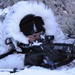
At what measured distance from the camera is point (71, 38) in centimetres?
348

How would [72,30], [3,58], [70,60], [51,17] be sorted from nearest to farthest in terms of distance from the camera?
[70,60], [3,58], [51,17], [72,30]

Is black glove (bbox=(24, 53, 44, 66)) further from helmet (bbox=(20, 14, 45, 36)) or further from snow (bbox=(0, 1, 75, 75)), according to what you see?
helmet (bbox=(20, 14, 45, 36))

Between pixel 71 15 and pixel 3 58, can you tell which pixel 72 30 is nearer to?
pixel 71 15

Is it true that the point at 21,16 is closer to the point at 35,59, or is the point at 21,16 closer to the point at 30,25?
the point at 30,25

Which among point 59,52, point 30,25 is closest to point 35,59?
point 59,52

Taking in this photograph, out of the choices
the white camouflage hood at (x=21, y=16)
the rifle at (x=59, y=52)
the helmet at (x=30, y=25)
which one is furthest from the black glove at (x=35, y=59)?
the helmet at (x=30, y=25)

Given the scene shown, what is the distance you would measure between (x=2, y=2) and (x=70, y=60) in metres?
4.47

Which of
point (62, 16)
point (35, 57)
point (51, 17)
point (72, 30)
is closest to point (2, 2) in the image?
point (62, 16)

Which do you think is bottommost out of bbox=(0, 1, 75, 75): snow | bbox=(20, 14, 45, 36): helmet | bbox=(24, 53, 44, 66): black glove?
bbox=(0, 1, 75, 75): snow

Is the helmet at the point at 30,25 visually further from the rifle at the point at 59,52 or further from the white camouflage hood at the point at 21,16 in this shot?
the rifle at the point at 59,52

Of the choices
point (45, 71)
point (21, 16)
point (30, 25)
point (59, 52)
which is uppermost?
point (21, 16)

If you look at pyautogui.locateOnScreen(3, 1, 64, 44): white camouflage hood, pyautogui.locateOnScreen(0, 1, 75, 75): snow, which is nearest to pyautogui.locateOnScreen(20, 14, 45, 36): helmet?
pyautogui.locateOnScreen(3, 1, 64, 44): white camouflage hood

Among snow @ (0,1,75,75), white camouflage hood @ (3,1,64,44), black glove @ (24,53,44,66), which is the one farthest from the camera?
white camouflage hood @ (3,1,64,44)

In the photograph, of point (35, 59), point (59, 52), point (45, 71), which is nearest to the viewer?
point (45, 71)
